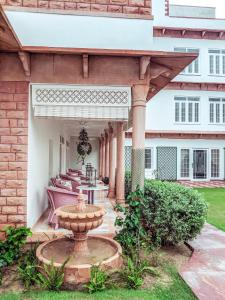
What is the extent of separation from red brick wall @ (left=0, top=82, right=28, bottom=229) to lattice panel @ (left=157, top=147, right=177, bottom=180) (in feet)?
43.8

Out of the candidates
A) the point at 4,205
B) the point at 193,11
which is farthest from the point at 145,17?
the point at 193,11

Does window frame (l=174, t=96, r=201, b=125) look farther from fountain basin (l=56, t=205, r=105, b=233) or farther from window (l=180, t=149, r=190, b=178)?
fountain basin (l=56, t=205, r=105, b=233)

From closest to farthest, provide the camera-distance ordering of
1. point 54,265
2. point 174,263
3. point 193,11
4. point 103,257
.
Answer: point 54,265 → point 103,257 → point 174,263 → point 193,11

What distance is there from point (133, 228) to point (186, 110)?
46.2 ft

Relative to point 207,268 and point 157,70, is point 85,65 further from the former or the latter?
point 207,268

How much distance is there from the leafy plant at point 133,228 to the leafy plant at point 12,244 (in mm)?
1559

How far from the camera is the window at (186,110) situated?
17.1 metres

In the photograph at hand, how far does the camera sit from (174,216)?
450cm

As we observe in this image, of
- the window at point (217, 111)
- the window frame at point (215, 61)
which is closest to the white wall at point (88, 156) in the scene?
the window at point (217, 111)

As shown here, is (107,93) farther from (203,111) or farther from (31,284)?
(203,111)

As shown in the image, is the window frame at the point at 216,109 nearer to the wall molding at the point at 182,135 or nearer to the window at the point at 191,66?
the wall molding at the point at 182,135

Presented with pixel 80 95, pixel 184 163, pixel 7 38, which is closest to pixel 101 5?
pixel 80 95

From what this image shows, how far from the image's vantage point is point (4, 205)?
4.57 m

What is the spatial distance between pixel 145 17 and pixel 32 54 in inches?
91.6
